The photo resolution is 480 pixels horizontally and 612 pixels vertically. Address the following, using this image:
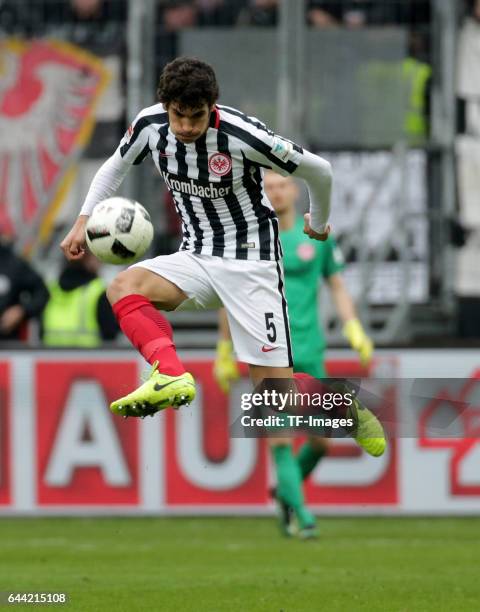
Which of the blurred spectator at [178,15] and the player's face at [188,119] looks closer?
the player's face at [188,119]

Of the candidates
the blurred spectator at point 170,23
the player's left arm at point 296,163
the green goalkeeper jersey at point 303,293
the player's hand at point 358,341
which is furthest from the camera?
the blurred spectator at point 170,23

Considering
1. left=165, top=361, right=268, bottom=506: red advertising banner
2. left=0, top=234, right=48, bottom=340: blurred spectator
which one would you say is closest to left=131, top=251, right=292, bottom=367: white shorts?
left=165, top=361, right=268, bottom=506: red advertising banner

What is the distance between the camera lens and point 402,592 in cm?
814

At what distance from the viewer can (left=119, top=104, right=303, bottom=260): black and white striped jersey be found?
25.2ft

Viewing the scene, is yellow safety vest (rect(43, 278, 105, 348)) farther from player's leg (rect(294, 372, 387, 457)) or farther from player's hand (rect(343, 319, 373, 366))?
player's leg (rect(294, 372, 387, 457))

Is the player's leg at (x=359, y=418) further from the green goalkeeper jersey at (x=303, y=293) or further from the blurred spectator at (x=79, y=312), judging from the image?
the blurred spectator at (x=79, y=312)

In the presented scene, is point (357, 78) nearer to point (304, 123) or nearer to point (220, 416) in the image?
point (304, 123)

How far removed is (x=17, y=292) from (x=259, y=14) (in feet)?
11.6

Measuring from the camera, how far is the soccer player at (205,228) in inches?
Result: 292

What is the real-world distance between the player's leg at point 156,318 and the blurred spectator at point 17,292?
18.7 ft

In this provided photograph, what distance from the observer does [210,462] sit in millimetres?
12469

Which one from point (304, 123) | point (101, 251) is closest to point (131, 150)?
point (101, 251)

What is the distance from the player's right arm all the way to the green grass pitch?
1.79 m

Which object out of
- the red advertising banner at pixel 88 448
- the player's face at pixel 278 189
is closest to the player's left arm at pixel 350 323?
the player's face at pixel 278 189
